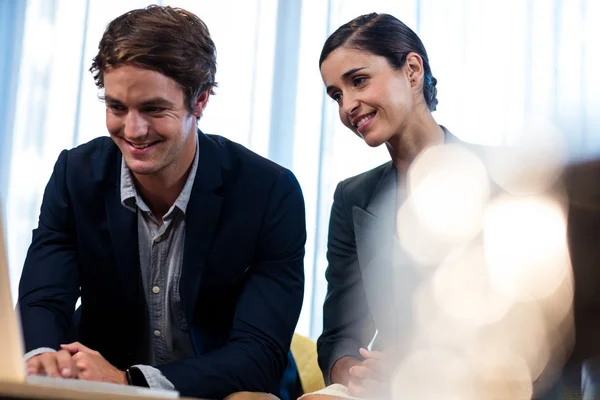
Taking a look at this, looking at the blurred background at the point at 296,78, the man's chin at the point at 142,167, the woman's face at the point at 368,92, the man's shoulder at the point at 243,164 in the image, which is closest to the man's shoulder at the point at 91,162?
the man's chin at the point at 142,167

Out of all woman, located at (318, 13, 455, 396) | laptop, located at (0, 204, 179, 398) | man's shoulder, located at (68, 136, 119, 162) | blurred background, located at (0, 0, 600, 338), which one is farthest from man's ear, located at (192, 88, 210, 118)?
blurred background, located at (0, 0, 600, 338)

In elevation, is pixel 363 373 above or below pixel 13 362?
below

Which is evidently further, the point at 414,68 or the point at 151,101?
the point at 414,68

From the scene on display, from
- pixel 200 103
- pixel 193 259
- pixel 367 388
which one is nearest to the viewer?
pixel 367 388

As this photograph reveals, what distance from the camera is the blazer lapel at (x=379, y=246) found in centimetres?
177

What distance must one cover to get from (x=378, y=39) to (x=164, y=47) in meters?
0.55

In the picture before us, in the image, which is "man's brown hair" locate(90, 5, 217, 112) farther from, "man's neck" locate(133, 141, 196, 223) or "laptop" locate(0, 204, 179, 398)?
"laptop" locate(0, 204, 179, 398)

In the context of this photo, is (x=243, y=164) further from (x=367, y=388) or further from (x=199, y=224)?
(x=367, y=388)

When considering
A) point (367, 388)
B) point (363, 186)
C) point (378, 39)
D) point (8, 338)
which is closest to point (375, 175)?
point (363, 186)

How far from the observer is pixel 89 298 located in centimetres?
166

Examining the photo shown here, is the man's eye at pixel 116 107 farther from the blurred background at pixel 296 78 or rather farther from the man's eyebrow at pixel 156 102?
the blurred background at pixel 296 78

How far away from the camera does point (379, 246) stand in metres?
1.79

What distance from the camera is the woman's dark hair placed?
1.81 m

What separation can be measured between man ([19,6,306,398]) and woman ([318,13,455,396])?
211 millimetres
